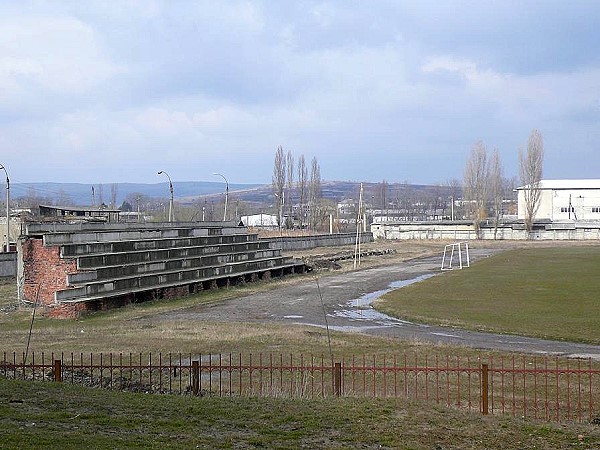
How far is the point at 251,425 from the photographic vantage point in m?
10.6

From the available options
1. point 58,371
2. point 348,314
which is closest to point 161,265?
point 348,314

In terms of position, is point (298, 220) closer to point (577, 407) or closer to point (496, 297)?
point (496, 297)

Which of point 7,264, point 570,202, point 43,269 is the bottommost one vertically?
point 7,264

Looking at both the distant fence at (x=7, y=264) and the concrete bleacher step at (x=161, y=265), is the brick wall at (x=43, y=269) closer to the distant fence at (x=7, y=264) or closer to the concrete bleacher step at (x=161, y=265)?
the concrete bleacher step at (x=161, y=265)

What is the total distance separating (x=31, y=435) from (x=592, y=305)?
92.9ft

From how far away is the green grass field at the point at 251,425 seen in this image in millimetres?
9469

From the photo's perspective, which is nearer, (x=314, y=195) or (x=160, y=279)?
(x=160, y=279)

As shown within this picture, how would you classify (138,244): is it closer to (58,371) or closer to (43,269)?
(43,269)

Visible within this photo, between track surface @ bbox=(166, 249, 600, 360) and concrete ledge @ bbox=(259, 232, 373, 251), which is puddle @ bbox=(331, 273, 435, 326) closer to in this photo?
track surface @ bbox=(166, 249, 600, 360)

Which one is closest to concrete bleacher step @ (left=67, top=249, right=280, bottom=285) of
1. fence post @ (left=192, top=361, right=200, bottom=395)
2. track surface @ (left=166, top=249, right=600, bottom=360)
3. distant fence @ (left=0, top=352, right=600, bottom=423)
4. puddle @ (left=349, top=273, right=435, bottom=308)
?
track surface @ (left=166, top=249, right=600, bottom=360)

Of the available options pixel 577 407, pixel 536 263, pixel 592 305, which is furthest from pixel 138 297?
pixel 536 263

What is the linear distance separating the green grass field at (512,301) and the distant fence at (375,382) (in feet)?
25.1

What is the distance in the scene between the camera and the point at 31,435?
9211 millimetres

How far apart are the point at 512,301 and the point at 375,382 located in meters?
21.5
